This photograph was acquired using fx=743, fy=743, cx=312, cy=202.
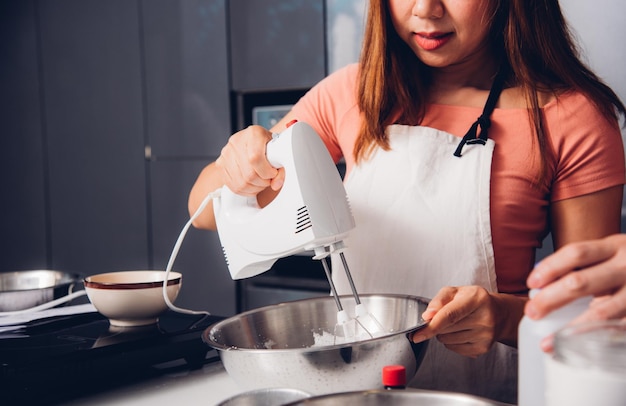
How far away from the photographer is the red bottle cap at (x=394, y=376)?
0.78 m

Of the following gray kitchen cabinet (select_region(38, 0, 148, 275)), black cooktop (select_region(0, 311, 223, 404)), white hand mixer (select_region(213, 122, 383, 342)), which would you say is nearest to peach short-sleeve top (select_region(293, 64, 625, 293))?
white hand mixer (select_region(213, 122, 383, 342))

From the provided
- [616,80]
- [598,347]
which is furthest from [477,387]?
[616,80]

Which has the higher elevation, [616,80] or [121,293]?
[616,80]

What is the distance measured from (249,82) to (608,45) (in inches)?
49.8

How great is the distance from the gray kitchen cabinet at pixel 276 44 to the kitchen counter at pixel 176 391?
1641mm

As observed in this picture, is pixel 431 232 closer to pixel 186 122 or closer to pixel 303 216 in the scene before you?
pixel 303 216

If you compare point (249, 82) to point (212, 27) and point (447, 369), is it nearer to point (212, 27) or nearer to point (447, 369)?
point (212, 27)

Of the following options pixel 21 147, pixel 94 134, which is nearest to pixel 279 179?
pixel 94 134

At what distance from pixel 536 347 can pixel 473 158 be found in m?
0.68

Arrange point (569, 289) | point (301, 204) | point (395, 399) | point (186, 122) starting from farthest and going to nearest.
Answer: point (186, 122) → point (301, 204) → point (395, 399) → point (569, 289)

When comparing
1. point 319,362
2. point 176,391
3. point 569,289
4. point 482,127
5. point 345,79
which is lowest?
point 176,391

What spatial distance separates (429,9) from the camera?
1.20 metres

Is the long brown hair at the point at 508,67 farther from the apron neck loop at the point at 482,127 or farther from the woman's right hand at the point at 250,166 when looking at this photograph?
the woman's right hand at the point at 250,166

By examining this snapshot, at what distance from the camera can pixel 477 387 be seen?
1.22 m
